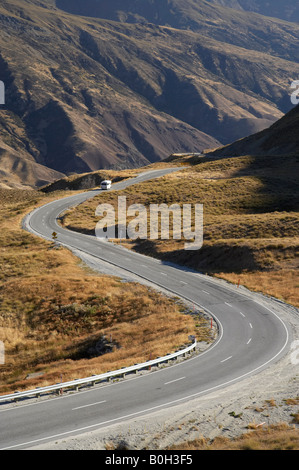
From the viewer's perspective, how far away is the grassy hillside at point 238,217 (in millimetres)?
45750

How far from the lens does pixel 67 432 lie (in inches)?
687

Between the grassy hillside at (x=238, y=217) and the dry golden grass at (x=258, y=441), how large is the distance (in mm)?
21229

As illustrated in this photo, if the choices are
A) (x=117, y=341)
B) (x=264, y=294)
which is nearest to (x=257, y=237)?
(x=264, y=294)

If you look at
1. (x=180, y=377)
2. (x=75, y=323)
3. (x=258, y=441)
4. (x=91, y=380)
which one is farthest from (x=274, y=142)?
(x=258, y=441)

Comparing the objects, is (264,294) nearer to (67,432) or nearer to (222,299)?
(222,299)

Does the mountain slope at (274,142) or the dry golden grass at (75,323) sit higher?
the mountain slope at (274,142)

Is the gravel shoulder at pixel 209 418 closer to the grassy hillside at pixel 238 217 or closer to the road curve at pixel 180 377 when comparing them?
the road curve at pixel 180 377

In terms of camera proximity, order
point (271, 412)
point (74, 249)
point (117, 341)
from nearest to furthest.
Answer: point (271, 412) → point (117, 341) → point (74, 249)

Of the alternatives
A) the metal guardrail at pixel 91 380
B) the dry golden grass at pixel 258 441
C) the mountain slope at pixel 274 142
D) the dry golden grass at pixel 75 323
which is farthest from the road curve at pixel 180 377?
the mountain slope at pixel 274 142

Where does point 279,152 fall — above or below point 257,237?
above

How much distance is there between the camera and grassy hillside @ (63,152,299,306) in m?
45.8

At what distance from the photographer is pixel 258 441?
52.2 ft

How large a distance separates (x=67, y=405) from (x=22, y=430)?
8.72 feet

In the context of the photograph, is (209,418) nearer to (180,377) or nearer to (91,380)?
(180,377)
